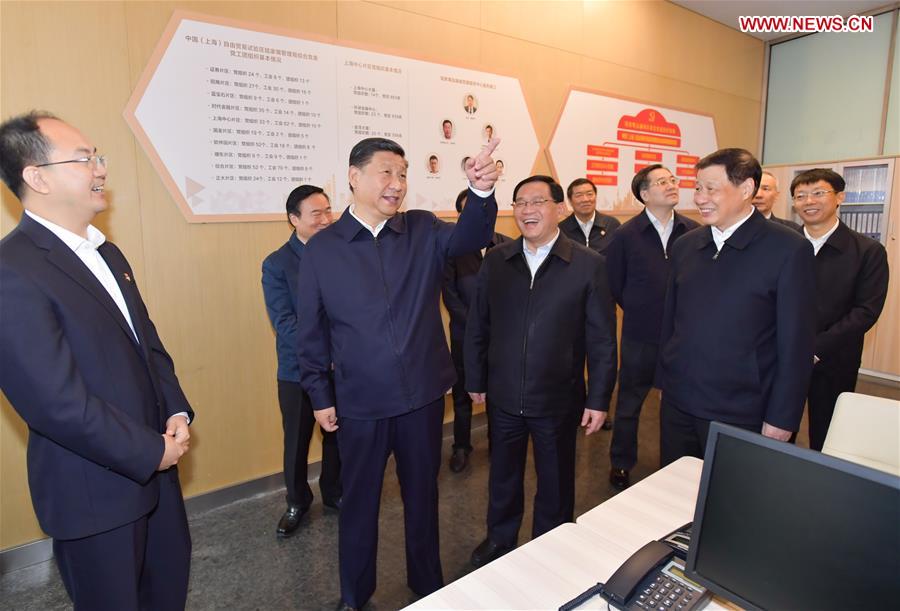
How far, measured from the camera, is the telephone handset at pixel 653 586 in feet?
3.26

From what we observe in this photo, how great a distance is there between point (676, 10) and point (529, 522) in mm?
4895

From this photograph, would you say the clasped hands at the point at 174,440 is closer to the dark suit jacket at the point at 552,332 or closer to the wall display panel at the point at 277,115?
the dark suit jacket at the point at 552,332

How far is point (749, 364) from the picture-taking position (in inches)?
72.6

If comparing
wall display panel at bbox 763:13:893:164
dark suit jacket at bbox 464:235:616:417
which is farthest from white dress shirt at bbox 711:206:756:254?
wall display panel at bbox 763:13:893:164

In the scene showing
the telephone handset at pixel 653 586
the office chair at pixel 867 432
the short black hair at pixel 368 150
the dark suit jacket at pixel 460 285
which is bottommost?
the telephone handset at pixel 653 586

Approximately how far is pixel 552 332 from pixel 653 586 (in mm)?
1158

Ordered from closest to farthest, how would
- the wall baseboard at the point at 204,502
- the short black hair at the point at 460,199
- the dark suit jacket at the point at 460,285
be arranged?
the wall baseboard at the point at 204,502 < the dark suit jacket at the point at 460,285 < the short black hair at the point at 460,199

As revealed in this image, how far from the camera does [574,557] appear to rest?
3.93 feet

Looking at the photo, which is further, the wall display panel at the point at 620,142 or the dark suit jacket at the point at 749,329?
the wall display panel at the point at 620,142

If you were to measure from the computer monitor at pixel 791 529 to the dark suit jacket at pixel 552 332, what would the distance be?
1.19 meters

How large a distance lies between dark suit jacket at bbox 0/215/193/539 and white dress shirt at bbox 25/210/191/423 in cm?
3

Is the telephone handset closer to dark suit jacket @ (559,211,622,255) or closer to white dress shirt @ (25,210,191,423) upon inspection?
white dress shirt @ (25,210,191,423)

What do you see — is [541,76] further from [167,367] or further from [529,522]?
[167,367]

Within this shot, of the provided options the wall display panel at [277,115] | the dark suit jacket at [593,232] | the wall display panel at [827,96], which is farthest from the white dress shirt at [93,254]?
the wall display panel at [827,96]
